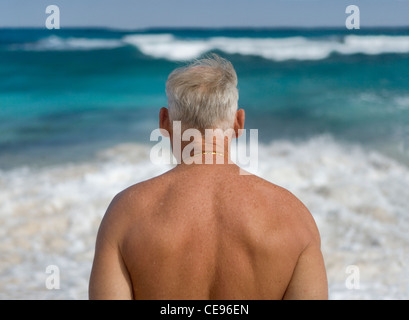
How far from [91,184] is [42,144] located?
2.87m

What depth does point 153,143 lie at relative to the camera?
8.58 meters

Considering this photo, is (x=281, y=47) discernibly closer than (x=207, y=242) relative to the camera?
No

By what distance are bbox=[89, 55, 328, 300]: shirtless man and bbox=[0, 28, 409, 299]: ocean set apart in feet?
2.05

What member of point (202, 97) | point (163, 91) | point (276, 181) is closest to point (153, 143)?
point (276, 181)

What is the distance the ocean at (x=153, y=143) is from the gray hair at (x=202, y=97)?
11.2 inches

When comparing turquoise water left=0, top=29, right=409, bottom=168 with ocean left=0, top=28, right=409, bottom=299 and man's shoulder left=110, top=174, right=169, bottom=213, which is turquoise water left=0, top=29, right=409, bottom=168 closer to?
ocean left=0, top=28, right=409, bottom=299

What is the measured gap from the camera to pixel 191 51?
23.5 meters

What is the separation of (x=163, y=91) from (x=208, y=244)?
13.7m

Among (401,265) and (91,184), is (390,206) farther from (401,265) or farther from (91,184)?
(91,184)

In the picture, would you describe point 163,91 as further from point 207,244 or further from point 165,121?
point 207,244

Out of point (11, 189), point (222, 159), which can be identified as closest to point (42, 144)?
point (11, 189)

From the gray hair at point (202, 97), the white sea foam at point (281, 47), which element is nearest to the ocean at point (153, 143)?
the gray hair at point (202, 97)

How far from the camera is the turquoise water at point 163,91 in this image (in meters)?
9.29

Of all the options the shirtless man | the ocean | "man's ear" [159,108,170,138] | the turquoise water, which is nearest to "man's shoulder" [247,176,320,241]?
the shirtless man
